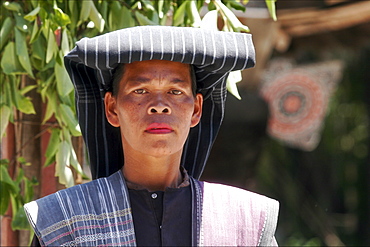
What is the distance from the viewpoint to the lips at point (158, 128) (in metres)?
2.00

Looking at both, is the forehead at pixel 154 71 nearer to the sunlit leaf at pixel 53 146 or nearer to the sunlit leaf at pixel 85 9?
the sunlit leaf at pixel 85 9

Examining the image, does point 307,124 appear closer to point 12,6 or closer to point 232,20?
point 232,20

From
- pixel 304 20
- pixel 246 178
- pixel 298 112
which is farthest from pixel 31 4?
pixel 298 112

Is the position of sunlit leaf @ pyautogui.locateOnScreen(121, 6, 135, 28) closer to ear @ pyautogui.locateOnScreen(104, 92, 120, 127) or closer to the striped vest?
ear @ pyautogui.locateOnScreen(104, 92, 120, 127)

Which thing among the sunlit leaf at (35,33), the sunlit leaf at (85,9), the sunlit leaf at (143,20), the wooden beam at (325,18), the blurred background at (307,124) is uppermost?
the wooden beam at (325,18)

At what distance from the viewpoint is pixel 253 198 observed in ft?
6.88

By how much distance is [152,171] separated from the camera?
6.95ft

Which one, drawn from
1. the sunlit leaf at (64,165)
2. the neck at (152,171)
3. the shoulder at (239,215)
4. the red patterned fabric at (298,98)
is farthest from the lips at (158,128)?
the red patterned fabric at (298,98)

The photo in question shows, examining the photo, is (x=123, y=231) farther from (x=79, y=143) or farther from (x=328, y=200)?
(x=328, y=200)

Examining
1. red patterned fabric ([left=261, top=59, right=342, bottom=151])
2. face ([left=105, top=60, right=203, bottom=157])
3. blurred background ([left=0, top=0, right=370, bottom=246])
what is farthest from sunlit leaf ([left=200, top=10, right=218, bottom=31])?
red patterned fabric ([left=261, top=59, right=342, bottom=151])

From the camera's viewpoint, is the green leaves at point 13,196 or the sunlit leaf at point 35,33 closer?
the sunlit leaf at point 35,33

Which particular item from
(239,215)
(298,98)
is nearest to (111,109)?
(239,215)

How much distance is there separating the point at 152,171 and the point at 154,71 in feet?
0.89

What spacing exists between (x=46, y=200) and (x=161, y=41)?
1.58ft
